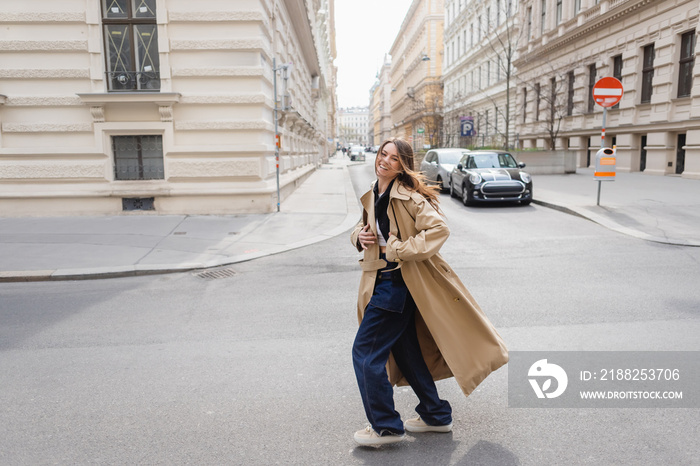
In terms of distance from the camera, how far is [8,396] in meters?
3.91

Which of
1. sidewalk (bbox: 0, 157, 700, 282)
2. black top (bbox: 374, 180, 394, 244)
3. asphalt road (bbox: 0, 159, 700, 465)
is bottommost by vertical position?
asphalt road (bbox: 0, 159, 700, 465)

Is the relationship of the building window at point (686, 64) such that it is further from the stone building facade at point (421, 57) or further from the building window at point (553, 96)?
the stone building facade at point (421, 57)

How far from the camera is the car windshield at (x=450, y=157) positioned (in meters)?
18.6

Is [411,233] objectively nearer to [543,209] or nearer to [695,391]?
[695,391]

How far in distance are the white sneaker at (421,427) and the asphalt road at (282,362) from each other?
0.14 feet

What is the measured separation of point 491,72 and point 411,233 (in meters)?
43.7

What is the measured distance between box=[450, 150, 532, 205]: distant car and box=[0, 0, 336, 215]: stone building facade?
18.1ft

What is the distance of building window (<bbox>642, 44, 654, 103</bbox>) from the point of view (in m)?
23.7

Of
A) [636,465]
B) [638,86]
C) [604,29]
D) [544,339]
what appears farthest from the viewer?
[604,29]

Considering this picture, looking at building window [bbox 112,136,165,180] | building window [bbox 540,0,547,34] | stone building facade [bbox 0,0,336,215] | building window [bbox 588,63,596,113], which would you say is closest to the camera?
stone building facade [bbox 0,0,336,215]

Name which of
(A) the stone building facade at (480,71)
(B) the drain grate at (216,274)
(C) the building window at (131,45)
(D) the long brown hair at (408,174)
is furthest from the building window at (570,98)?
(D) the long brown hair at (408,174)

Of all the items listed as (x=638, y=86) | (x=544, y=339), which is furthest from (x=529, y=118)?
(x=544, y=339)

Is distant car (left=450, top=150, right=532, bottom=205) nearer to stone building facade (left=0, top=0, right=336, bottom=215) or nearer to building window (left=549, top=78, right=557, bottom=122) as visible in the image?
stone building facade (left=0, top=0, right=336, bottom=215)

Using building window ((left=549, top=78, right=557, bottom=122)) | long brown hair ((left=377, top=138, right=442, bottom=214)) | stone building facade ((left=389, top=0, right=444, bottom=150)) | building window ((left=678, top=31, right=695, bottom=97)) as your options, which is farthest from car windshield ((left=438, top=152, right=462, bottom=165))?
stone building facade ((left=389, top=0, right=444, bottom=150))
